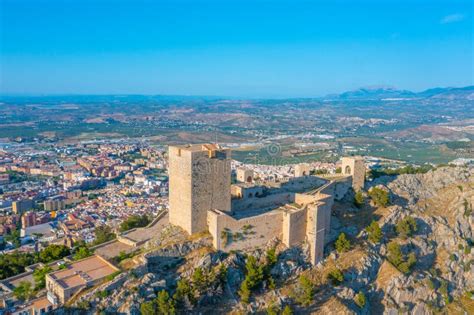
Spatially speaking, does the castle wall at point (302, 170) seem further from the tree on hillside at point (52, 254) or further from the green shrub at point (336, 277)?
the tree on hillside at point (52, 254)

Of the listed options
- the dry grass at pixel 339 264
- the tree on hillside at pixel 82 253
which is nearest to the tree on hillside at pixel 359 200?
the dry grass at pixel 339 264

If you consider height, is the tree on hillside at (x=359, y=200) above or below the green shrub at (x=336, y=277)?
above

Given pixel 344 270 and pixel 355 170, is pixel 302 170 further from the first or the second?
pixel 344 270

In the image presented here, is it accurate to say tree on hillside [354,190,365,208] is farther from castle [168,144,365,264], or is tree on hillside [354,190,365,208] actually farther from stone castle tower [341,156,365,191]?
castle [168,144,365,264]

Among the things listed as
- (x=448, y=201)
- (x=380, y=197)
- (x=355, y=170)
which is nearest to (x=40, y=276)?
(x=380, y=197)

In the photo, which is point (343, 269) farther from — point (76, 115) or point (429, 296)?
point (76, 115)

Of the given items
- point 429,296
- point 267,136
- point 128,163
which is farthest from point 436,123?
point 429,296
